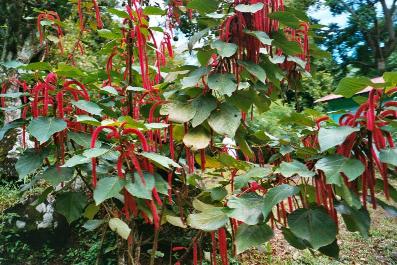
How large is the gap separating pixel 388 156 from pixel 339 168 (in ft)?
0.37

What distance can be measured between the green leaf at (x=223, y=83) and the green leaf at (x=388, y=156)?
1.33ft

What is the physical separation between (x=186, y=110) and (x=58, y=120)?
38cm

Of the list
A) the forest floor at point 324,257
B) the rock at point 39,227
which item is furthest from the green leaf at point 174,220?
the rock at point 39,227

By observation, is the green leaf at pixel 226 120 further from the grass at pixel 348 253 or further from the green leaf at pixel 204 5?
the grass at pixel 348 253

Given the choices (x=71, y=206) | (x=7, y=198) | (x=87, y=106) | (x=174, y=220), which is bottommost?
(x=7, y=198)

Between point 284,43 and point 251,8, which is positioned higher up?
point 251,8

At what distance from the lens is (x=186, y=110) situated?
113 cm

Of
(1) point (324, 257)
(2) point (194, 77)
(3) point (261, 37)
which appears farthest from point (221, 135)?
(1) point (324, 257)

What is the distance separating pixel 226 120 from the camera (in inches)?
43.4

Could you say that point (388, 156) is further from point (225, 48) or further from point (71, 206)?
point (71, 206)

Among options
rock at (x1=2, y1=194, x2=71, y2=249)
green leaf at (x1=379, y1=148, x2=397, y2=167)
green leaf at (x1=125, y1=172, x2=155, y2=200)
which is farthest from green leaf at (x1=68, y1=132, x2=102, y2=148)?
rock at (x1=2, y1=194, x2=71, y2=249)

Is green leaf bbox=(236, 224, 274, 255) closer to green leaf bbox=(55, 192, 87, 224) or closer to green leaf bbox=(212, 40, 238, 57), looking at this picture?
green leaf bbox=(212, 40, 238, 57)

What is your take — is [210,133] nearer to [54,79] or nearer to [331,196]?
[331,196]

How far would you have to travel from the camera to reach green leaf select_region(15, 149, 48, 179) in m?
1.19
